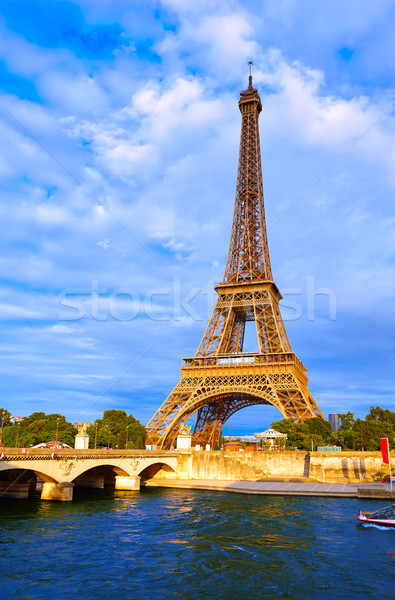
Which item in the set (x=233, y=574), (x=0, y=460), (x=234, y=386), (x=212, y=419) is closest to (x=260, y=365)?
(x=234, y=386)

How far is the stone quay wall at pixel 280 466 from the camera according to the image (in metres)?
50.0

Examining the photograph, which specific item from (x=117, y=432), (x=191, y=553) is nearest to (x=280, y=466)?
(x=191, y=553)

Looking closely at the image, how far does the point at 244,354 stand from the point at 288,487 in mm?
21290

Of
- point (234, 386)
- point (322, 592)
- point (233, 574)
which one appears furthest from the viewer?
point (234, 386)

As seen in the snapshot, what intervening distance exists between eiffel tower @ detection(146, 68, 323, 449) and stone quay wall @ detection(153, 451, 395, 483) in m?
4.92

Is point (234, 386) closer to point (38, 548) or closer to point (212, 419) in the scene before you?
point (212, 419)

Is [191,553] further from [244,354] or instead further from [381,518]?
[244,354]

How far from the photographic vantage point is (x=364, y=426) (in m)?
64.2

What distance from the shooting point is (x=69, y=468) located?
1377 inches

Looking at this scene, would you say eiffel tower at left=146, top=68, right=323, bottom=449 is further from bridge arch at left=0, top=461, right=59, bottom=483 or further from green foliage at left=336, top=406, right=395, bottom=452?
bridge arch at left=0, top=461, right=59, bottom=483

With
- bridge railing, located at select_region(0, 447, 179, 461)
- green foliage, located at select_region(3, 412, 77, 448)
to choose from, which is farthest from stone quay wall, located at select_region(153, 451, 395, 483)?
green foliage, located at select_region(3, 412, 77, 448)

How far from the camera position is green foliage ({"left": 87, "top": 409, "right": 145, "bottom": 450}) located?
3354 inches

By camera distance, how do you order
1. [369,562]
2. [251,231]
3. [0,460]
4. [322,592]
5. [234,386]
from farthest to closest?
[251,231], [234,386], [0,460], [369,562], [322,592]

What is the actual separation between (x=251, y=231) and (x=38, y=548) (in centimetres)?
6138
